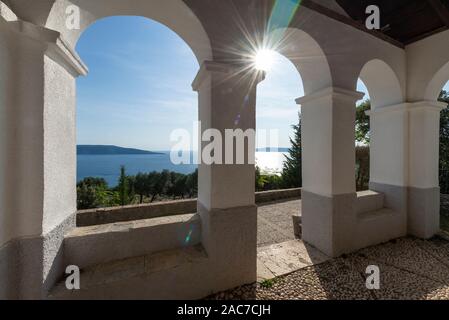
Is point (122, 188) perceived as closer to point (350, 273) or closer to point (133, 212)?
point (133, 212)

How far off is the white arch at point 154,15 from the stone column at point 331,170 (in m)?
2.24

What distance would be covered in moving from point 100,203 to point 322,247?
7.45m

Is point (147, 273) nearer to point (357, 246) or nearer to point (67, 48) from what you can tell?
point (67, 48)

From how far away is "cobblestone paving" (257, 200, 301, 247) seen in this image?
15.0 ft

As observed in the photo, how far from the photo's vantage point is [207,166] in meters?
2.65

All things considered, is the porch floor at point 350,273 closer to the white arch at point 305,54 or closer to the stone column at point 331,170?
the stone column at point 331,170

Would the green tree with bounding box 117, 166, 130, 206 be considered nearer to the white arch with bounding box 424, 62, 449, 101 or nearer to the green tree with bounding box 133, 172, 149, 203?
the green tree with bounding box 133, 172, 149, 203

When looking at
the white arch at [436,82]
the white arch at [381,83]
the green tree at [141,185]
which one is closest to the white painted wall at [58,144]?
the white arch at [381,83]

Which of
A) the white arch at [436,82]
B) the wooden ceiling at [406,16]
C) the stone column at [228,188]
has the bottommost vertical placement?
the stone column at [228,188]

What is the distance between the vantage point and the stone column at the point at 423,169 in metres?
4.32

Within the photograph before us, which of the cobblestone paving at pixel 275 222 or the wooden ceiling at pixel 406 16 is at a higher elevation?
the wooden ceiling at pixel 406 16

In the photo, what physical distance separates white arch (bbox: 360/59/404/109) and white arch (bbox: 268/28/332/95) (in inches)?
50.8

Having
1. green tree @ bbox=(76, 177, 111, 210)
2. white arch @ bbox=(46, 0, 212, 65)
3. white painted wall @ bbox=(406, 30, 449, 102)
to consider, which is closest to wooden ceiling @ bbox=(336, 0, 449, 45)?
white painted wall @ bbox=(406, 30, 449, 102)
